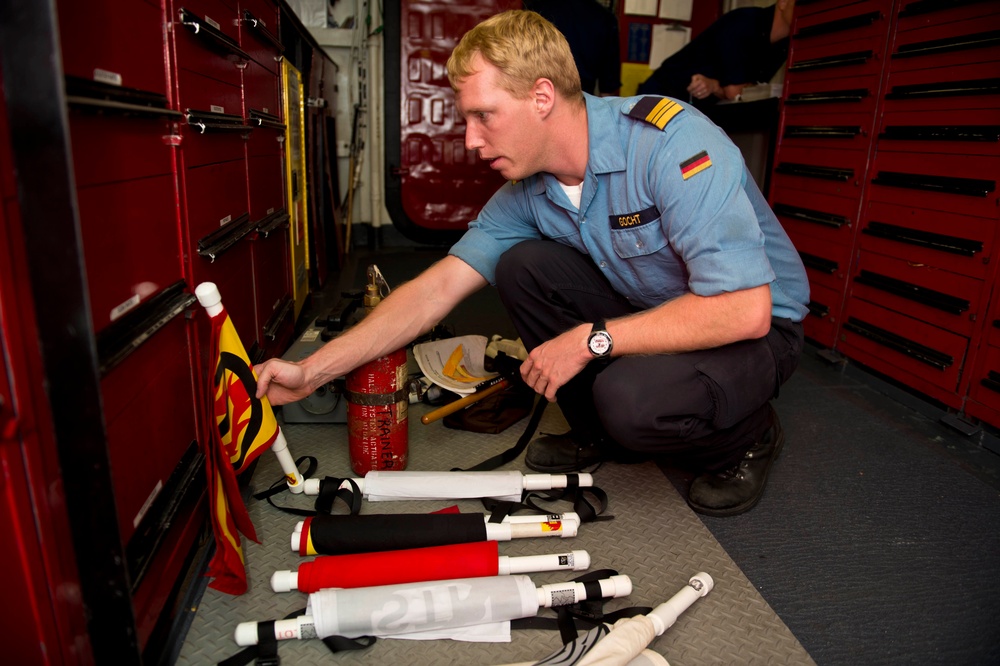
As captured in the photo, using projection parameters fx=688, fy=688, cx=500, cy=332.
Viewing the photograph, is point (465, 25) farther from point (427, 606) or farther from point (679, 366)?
point (427, 606)

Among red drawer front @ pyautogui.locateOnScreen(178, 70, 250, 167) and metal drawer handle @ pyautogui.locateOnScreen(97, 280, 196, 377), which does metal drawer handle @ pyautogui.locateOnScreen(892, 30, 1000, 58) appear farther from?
metal drawer handle @ pyautogui.locateOnScreen(97, 280, 196, 377)

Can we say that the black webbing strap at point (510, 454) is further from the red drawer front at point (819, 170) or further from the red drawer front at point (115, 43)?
the red drawer front at point (819, 170)

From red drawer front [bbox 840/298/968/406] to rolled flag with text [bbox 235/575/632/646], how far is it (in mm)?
1699

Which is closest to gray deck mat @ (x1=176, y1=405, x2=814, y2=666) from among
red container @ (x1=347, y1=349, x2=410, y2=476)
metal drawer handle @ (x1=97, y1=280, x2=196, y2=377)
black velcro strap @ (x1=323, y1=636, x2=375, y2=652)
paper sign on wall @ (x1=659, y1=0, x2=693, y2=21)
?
black velcro strap @ (x1=323, y1=636, x2=375, y2=652)

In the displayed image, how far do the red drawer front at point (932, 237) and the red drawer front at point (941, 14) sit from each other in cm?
60

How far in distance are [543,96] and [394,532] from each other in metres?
0.99

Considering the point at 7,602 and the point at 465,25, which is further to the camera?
the point at 465,25

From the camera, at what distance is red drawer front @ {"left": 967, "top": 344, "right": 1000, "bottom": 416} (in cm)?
209

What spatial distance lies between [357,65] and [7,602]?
5.00 m

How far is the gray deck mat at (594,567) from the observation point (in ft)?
3.91

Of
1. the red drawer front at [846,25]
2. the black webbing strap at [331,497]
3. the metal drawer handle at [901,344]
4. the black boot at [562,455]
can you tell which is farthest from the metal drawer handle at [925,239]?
Answer: the black webbing strap at [331,497]

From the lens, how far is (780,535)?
160 centimetres

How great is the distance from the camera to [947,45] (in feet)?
7.25

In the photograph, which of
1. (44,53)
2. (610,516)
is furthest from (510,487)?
(44,53)
